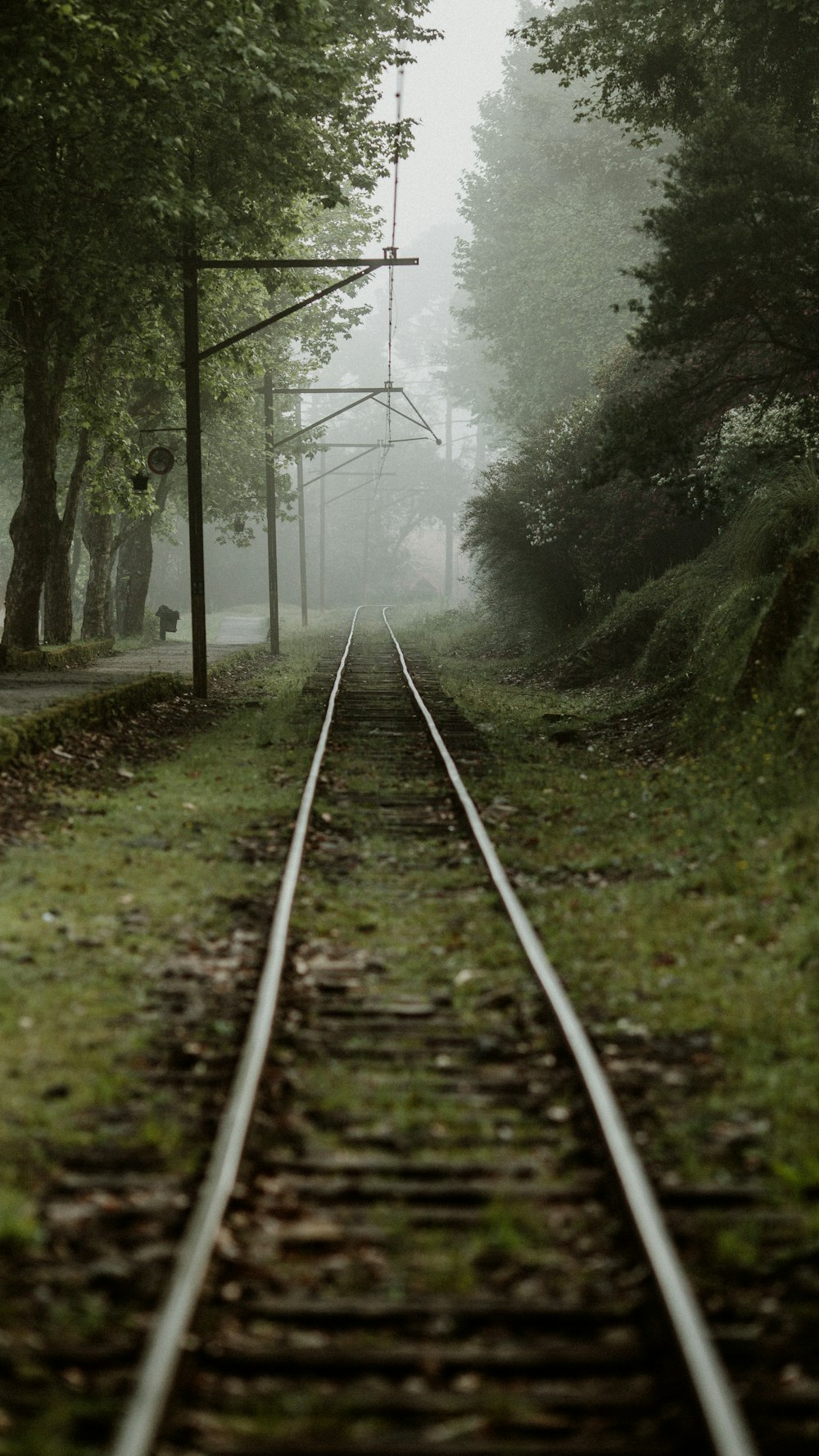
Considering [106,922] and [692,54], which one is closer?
[106,922]

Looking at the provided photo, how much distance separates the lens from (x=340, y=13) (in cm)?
1948

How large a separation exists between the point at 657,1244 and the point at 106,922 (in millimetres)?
4510

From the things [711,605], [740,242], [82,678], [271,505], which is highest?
[740,242]

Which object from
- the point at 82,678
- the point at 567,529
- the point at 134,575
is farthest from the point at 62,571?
the point at 567,529

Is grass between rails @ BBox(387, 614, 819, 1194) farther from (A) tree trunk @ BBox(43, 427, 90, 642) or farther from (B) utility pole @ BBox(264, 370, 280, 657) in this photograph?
(B) utility pole @ BBox(264, 370, 280, 657)

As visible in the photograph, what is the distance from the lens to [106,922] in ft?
24.9

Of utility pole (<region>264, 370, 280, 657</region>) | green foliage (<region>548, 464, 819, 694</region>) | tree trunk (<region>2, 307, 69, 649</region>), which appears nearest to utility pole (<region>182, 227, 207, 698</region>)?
tree trunk (<region>2, 307, 69, 649</region>)

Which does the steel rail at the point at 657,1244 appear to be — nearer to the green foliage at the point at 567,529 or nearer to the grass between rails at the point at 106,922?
the grass between rails at the point at 106,922

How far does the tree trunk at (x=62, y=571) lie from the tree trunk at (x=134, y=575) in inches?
347

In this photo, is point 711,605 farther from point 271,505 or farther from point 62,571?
point 271,505

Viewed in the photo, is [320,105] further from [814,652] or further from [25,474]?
[814,652]

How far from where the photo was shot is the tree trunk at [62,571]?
27703mm

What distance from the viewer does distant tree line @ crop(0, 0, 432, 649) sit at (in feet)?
50.0

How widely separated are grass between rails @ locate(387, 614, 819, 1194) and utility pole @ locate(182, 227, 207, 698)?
6.91 metres
